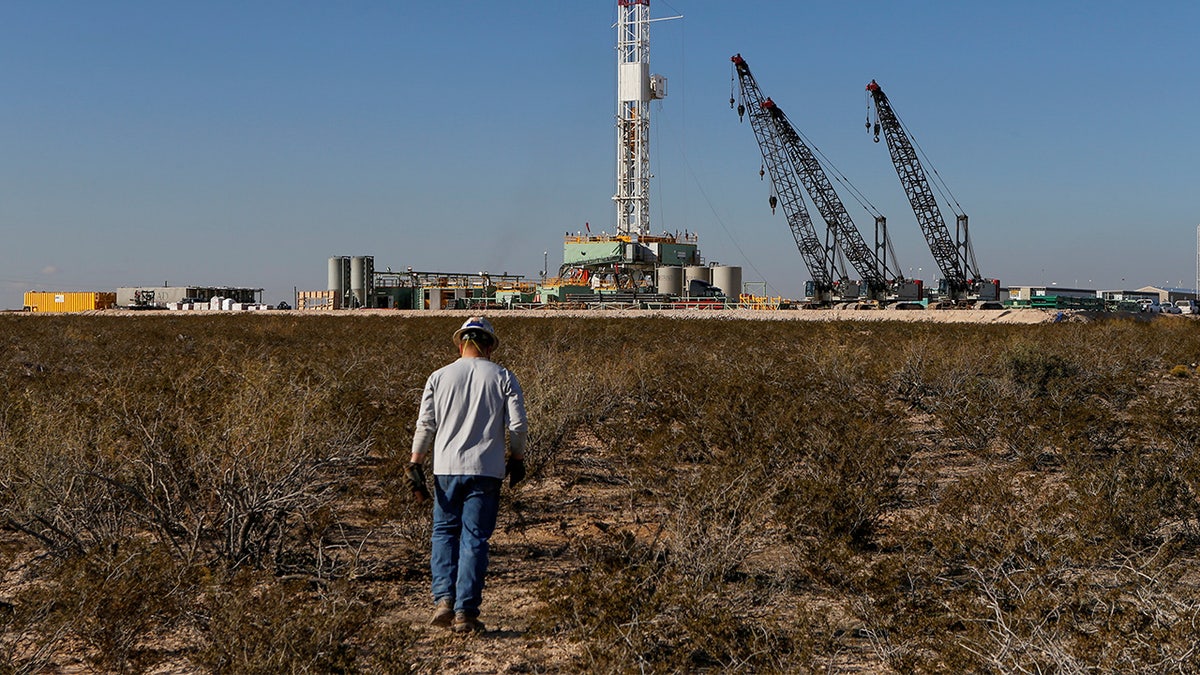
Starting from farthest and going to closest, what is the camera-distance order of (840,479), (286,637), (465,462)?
(840,479), (465,462), (286,637)

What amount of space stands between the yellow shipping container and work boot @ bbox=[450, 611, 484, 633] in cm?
7573

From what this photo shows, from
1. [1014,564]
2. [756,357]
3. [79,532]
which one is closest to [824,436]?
[1014,564]

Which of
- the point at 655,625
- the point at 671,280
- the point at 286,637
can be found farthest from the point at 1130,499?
the point at 671,280

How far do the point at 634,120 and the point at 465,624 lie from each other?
7860cm

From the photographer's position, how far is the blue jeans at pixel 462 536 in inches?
205

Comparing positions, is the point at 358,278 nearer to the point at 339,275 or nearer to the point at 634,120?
the point at 339,275

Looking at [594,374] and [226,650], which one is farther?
[594,374]

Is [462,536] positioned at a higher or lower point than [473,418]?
lower

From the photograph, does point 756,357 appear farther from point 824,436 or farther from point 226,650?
point 226,650

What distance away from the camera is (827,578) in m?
5.93

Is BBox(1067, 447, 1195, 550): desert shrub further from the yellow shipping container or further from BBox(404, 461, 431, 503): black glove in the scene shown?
the yellow shipping container

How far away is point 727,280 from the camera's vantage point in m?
70.5

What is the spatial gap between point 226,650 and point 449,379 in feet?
5.93

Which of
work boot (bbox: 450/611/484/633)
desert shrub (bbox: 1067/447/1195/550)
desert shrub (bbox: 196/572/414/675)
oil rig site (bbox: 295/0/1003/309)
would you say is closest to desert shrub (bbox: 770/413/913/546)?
desert shrub (bbox: 1067/447/1195/550)
